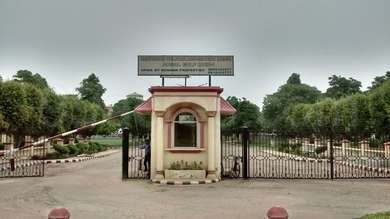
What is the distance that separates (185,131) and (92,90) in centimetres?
7287

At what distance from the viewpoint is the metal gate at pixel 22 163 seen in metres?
20.2

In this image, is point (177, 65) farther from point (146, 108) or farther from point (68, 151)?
point (68, 151)

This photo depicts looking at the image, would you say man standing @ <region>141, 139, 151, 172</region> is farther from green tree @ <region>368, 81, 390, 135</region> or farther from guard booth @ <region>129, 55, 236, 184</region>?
green tree @ <region>368, 81, 390, 135</region>

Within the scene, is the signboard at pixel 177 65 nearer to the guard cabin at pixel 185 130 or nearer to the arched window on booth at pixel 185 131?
the guard cabin at pixel 185 130

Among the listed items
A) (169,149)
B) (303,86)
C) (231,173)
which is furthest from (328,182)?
(303,86)

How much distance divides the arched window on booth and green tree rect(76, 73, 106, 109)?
70.0m

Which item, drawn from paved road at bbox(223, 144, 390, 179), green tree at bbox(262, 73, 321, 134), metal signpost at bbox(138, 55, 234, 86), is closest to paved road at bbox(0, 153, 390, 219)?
paved road at bbox(223, 144, 390, 179)

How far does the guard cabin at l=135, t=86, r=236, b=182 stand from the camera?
642 inches

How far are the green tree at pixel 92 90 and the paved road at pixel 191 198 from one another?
6999cm

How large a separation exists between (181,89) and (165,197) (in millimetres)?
4904

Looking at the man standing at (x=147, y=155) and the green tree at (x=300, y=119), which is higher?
the green tree at (x=300, y=119)

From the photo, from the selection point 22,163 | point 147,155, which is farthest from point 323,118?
point 22,163

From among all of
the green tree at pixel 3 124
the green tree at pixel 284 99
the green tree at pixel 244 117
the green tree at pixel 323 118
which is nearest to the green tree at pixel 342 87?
the green tree at pixel 284 99

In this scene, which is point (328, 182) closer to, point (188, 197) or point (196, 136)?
point (196, 136)
